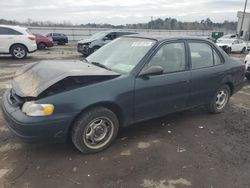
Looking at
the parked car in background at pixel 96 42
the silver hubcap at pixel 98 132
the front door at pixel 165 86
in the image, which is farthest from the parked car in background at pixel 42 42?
the silver hubcap at pixel 98 132

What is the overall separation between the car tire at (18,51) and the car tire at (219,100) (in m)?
11.6

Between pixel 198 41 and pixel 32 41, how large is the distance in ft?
37.1

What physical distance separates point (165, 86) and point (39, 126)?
2061 millimetres

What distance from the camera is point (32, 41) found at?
47.1ft

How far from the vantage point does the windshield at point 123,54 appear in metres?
4.25

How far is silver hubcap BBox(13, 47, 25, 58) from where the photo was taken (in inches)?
561

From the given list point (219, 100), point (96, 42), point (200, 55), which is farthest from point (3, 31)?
point (219, 100)

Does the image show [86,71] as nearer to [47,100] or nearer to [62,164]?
Answer: [47,100]

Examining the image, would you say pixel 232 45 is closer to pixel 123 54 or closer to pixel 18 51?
pixel 18 51

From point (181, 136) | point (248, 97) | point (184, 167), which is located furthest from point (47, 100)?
point (248, 97)

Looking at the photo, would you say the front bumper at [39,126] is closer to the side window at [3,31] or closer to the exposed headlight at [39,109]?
the exposed headlight at [39,109]

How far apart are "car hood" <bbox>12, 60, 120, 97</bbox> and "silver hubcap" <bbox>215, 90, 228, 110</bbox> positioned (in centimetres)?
268

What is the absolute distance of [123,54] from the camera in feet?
14.9

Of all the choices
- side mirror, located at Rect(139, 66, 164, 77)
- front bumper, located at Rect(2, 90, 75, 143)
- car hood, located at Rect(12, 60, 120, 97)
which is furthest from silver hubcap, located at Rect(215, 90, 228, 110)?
front bumper, located at Rect(2, 90, 75, 143)
